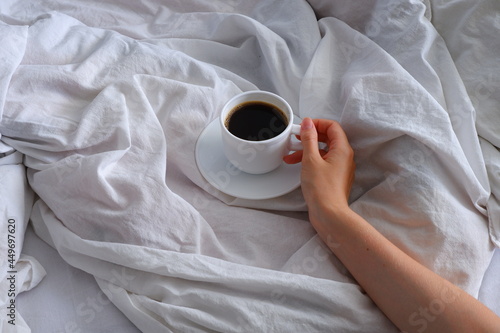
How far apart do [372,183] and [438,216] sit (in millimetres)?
125

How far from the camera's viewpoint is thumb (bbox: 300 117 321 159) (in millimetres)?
710

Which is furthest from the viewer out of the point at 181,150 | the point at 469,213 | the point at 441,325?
the point at 181,150

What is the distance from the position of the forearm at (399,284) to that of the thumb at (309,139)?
0.09 metres

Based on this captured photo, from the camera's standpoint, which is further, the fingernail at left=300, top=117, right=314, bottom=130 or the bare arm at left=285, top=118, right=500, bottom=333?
the fingernail at left=300, top=117, right=314, bottom=130

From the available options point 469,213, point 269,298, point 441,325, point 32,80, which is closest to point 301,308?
point 269,298

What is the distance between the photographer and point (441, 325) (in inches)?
22.8

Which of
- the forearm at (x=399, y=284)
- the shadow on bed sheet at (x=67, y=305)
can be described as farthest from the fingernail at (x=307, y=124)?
the shadow on bed sheet at (x=67, y=305)

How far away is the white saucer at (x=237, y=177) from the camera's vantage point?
746 mm

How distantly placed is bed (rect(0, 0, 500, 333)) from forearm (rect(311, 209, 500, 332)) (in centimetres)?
2

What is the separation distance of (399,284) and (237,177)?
29cm

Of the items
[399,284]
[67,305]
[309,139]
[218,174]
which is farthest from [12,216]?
[399,284]

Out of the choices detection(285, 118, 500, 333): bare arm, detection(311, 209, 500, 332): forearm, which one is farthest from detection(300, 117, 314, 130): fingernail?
detection(311, 209, 500, 332): forearm

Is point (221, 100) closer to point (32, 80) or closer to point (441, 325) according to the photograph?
point (32, 80)

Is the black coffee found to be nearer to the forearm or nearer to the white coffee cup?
the white coffee cup
